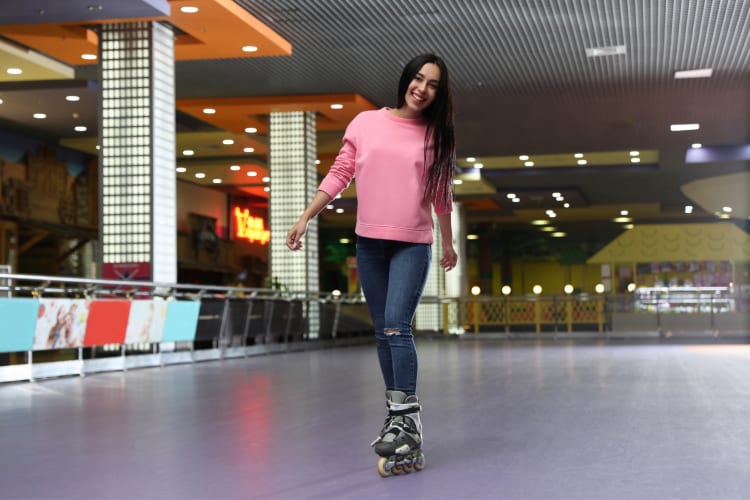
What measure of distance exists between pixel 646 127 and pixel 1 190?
12.3 m

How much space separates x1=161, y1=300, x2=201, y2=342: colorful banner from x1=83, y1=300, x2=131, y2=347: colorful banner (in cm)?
95

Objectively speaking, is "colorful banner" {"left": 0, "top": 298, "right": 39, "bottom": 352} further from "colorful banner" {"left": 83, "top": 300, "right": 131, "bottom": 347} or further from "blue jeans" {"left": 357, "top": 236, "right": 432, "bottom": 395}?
"blue jeans" {"left": 357, "top": 236, "right": 432, "bottom": 395}

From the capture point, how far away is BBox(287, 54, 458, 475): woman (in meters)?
3.56

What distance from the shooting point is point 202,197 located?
1053 inches

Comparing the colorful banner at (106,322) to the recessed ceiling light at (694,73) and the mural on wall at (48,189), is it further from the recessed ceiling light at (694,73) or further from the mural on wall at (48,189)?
the mural on wall at (48,189)

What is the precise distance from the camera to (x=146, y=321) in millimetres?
10352

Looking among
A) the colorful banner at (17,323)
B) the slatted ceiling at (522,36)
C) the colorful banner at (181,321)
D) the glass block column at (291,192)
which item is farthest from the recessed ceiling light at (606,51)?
the colorful banner at (17,323)

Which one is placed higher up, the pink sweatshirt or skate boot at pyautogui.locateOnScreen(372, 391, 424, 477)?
the pink sweatshirt

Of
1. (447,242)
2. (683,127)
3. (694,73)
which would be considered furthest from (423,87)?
(683,127)

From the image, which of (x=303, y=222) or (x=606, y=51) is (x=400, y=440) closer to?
(x=303, y=222)

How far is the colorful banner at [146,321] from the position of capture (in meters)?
10.0

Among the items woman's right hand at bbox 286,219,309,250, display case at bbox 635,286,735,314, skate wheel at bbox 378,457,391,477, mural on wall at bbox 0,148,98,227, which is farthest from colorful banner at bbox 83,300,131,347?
display case at bbox 635,286,735,314

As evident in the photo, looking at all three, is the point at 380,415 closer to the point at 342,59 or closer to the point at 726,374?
the point at 726,374

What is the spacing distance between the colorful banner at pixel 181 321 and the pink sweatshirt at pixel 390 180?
7504 millimetres
